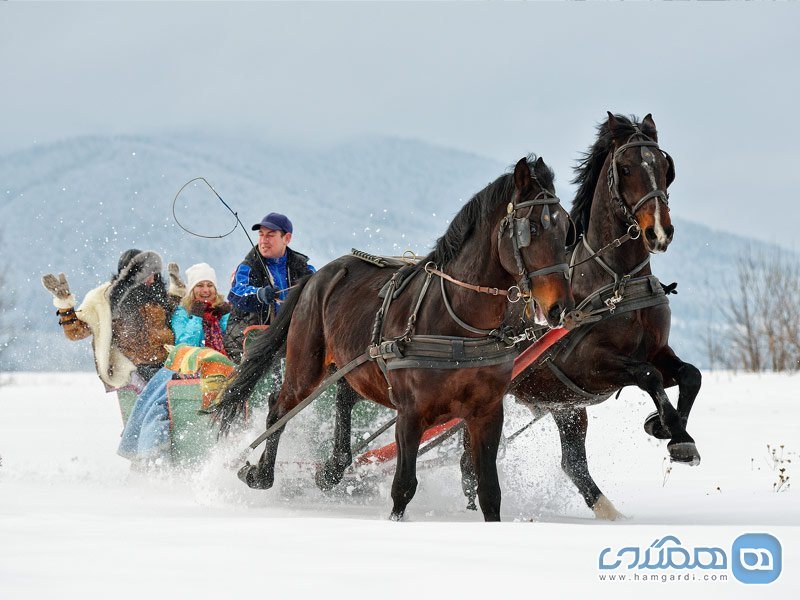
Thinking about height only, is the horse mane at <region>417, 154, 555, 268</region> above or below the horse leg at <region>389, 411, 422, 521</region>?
above

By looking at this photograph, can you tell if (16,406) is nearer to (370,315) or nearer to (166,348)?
(166,348)

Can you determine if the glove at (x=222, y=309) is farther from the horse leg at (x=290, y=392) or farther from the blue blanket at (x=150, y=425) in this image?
the horse leg at (x=290, y=392)

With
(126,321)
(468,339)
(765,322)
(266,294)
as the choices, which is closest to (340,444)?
(266,294)

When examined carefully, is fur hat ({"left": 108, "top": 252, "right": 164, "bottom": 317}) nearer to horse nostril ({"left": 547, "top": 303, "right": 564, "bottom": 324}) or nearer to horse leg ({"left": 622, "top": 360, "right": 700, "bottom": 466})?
horse leg ({"left": 622, "top": 360, "right": 700, "bottom": 466})

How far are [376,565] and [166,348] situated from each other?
5.09 metres

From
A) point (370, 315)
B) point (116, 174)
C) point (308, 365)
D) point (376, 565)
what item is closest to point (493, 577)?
point (376, 565)

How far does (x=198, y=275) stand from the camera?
346 inches

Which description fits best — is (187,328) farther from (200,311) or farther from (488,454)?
(488,454)

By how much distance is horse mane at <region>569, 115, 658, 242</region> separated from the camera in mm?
6527

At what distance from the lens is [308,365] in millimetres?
6961

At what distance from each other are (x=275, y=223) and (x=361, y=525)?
3.22m

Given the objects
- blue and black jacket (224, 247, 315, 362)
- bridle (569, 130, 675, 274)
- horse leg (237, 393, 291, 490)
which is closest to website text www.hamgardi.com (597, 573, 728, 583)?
bridle (569, 130, 675, 274)

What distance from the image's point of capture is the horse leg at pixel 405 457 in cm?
A: 553

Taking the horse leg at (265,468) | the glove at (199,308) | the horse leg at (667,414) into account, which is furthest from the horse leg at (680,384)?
the glove at (199,308)
